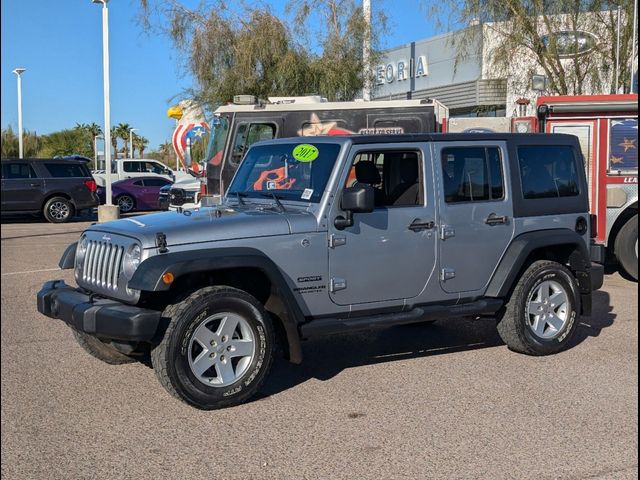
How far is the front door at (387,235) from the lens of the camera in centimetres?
579

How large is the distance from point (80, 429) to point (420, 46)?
81.9 feet

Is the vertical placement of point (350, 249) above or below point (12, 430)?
above

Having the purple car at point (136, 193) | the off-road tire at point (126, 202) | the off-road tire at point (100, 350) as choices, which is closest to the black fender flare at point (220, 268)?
the off-road tire at point (100, 350)

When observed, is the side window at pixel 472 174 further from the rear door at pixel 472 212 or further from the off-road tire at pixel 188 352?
the off-road tire at pixel 188 352

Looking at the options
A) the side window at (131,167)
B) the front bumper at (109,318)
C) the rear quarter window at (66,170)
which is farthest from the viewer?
the side window at (131,167)

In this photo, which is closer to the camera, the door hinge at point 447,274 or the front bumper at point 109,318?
the front bumper at point 109,318

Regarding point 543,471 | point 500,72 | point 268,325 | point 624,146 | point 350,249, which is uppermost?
point 500,72

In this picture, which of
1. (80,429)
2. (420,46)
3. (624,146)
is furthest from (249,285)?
(420,46)

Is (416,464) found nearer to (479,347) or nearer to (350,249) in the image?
(350,249)

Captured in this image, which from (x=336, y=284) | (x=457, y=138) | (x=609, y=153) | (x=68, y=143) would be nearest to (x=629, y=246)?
(x=609, y=153)

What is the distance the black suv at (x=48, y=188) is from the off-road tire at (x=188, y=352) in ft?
54.4

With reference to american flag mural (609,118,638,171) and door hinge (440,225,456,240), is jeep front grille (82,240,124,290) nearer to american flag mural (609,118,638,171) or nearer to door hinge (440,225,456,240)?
door hinge (440,225,456,240)

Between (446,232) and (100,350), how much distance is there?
2931 millimetres

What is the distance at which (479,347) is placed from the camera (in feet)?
23.4
